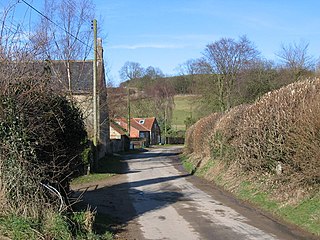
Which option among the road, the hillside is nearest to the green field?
the hillside

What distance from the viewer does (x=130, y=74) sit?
82875 millimetres

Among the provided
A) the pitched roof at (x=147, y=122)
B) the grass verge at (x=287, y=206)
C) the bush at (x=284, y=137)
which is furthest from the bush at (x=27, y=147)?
the pitched roof at (x=147, y=122)

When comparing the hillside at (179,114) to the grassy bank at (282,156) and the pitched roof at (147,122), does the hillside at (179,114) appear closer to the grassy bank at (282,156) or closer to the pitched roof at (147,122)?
the pitched roof at (147,122)

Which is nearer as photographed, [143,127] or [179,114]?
[179,114]

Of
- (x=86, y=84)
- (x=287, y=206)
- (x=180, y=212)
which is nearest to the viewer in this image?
(x=287, y=206)

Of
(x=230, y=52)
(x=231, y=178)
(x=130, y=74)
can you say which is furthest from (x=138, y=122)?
(x=231, y=178)

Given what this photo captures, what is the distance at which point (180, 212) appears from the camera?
12453 mm

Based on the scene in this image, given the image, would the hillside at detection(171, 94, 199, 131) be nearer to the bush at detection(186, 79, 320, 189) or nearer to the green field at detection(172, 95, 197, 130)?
the green field at detection(172, 95, 197, 130)

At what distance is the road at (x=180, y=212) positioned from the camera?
31.6 ft

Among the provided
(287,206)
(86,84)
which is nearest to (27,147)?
(287,206)

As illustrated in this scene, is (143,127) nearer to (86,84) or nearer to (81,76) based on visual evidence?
(86,84)

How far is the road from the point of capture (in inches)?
379

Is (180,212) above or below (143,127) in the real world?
below

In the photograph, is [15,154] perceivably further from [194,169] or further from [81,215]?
[194,169]
